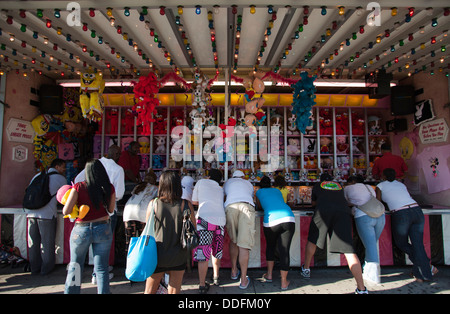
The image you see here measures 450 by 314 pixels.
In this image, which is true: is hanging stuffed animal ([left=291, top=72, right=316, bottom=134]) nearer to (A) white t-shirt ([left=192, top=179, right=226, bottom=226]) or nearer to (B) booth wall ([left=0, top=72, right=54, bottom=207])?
(A) white t-shirt ([left=192, top=179, right=226, bottom=226])

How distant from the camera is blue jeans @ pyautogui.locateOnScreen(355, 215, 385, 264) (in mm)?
3773

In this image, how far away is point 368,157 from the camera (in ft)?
23.7

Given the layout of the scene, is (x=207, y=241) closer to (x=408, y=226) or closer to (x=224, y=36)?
(x=408, y=226)

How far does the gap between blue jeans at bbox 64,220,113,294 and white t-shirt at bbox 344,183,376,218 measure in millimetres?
3217

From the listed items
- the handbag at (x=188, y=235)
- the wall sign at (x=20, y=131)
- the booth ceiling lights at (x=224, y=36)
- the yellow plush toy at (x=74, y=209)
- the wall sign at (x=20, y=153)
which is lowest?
the handbag at (x=188, y=235)

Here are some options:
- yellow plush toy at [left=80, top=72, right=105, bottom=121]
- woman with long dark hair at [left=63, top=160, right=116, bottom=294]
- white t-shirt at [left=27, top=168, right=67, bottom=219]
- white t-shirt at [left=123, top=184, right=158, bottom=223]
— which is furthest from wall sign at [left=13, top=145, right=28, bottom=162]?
woman with long dark hair at [left=63, top=160, right=116, bottom=294]

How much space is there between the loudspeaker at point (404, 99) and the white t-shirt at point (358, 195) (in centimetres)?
331

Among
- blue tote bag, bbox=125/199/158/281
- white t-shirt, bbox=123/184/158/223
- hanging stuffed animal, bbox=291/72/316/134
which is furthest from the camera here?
hanging stuffed animal, bbox=291/72/316/134

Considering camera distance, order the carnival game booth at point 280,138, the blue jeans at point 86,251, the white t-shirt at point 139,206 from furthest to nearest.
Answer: the carnival game booth at point 280,138, the white t-shirt at point 139,206, the blue jeans at point 86,251

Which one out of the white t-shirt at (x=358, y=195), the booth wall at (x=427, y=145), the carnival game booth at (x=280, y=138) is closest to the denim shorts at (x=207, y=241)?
the white t-shirt at (x=358, y=195)

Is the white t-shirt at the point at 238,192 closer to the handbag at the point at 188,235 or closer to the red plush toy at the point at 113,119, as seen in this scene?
the handbag at the point at 188,235

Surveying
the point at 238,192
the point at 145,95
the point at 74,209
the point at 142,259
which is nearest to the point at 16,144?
the point at 145,95

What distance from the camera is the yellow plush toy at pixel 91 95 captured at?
5.11 m

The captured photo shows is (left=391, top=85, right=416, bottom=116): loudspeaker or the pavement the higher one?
(left=391, top=85, right=416, bottom=116): loudspeaker
